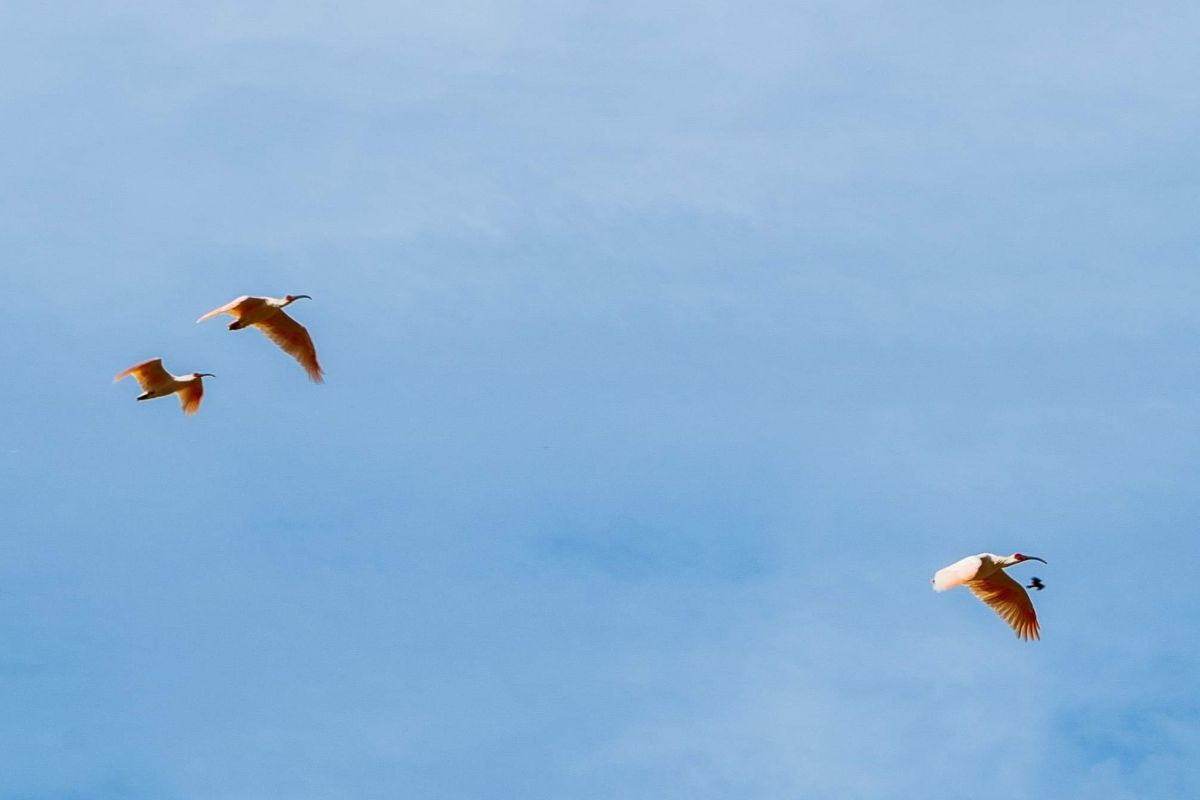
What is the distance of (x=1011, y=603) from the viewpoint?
5019 centimetres

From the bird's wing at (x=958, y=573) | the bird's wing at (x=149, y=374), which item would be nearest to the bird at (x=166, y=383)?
the bird's wing at (x=149, y=374)

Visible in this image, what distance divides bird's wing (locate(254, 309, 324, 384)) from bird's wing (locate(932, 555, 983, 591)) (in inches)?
643

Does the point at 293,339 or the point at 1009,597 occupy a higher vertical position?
the point at 293,339

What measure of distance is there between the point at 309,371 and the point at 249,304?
3401 mm

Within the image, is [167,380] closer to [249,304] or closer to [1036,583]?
[249,304]

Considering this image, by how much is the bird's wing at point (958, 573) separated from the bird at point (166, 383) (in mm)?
17757

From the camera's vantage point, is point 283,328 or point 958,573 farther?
point 283,328

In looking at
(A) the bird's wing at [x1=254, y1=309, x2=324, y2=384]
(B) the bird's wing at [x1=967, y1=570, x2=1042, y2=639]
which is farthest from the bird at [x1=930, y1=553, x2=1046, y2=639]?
(A) the bird's wing at [x1=254, y1=309, x2=324, y2=384]

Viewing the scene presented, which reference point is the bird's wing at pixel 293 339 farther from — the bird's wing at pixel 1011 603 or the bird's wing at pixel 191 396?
the bird's wing at pixel 1011 603

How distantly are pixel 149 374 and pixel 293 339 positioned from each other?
4690 mm

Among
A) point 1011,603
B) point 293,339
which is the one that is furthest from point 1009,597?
point 293,339

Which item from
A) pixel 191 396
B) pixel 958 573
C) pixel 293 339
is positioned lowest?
pixel 958 573

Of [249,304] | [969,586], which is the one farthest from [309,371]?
[969,586]

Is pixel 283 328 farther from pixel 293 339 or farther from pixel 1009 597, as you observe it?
pixel 1009 597
